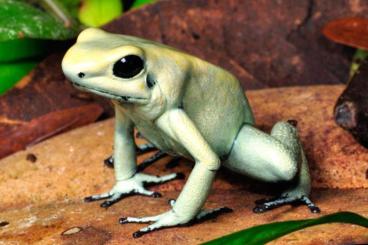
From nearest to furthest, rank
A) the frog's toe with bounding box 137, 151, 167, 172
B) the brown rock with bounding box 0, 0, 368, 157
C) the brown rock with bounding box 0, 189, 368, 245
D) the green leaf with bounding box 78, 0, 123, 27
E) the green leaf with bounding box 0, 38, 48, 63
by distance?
the brown rock with bounding box 0, 189, 368, 245, the frog's toe with bounding box 137, 151, 167, 172, the green leaf with bounding box 0, 38, 48, 63, the brown rock with bounding box 0, 0, 368, 157, the green leaf with bounding box 78, 0, 123, 27

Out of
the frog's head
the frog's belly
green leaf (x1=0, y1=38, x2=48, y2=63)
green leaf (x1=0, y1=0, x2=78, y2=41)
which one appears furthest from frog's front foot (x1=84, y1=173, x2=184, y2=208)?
green leaf (x1=0, y1=38, x2=48, y2=63)

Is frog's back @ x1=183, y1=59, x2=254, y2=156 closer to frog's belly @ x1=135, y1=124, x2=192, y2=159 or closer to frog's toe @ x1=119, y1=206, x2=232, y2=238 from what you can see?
frog's belly @ x1=135, y1=124, x2=192, y2=159

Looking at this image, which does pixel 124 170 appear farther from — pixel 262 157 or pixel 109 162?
pixel 262 157

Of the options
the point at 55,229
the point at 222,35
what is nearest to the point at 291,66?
the point at 222,35

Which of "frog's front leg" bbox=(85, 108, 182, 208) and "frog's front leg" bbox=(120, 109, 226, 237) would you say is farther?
"frog's front leg" bbox=(85, 108, 182, 208)

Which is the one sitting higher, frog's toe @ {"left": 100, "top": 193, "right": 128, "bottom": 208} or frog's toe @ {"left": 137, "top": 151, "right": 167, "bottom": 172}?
frog's toe @ {"left": 137, "top": 151, "right": 167, "bottom": 172}

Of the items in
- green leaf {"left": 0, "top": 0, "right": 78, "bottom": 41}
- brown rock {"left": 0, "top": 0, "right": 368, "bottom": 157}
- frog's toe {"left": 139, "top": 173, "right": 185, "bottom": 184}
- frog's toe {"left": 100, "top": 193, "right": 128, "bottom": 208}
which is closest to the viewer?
frog's toe {"left": 100, "top": 193, "right": 128, "bottom": 208}

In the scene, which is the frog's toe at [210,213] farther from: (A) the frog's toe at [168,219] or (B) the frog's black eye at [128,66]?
(B) the frog's black eye at [128,66]

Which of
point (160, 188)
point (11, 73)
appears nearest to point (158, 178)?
point (160, 188)
